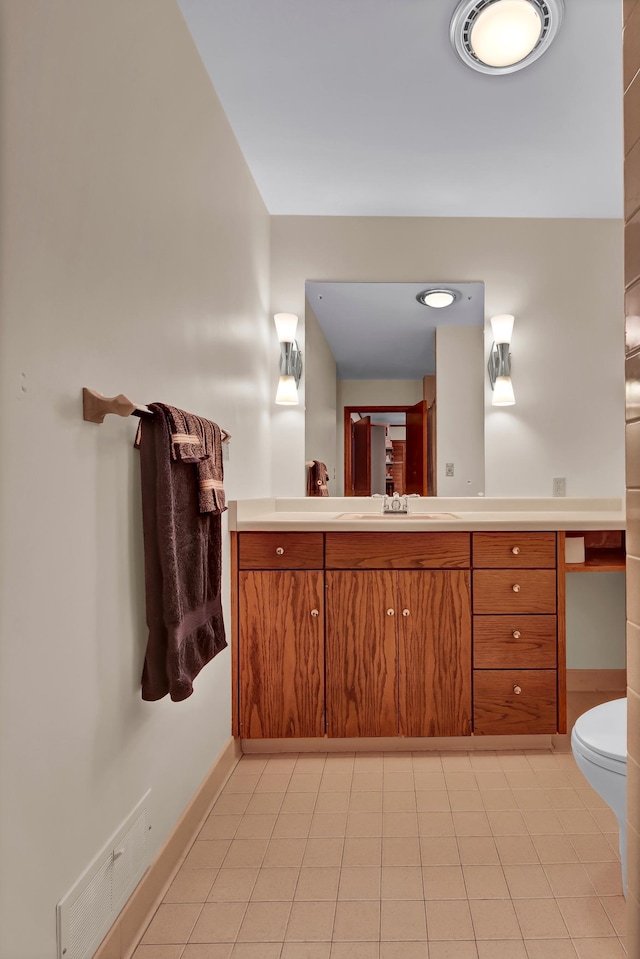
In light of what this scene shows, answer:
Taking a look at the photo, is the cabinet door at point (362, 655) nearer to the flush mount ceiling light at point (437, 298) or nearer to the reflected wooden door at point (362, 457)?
the reflected wooden door at point (362, 457)

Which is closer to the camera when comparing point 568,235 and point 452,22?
point 452,22

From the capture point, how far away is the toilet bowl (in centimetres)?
125

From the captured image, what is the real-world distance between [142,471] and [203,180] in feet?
3.50

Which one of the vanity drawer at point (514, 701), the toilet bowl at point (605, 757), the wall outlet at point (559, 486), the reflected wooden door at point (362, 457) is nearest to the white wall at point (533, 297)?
the wall outlet at point (559, 486)

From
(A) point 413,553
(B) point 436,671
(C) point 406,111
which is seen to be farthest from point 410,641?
(C) point 406,111

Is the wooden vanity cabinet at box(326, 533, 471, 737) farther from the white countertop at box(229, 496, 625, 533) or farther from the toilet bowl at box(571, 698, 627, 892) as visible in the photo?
the toilet bowl at box(571, 698, 627, 892)

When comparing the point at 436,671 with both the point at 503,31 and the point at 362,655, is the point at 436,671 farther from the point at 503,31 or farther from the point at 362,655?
the point at 503,31

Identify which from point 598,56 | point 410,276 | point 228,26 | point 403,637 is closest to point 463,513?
point 403,637

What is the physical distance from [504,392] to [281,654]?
1611 mm

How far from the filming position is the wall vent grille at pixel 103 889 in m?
1.05

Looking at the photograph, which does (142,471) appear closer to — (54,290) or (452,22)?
(54,290)

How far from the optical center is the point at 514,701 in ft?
7.14

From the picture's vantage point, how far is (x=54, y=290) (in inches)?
40.8

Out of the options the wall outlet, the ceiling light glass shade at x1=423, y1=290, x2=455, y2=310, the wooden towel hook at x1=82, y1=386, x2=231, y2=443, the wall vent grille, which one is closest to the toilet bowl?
the wall vent grille
